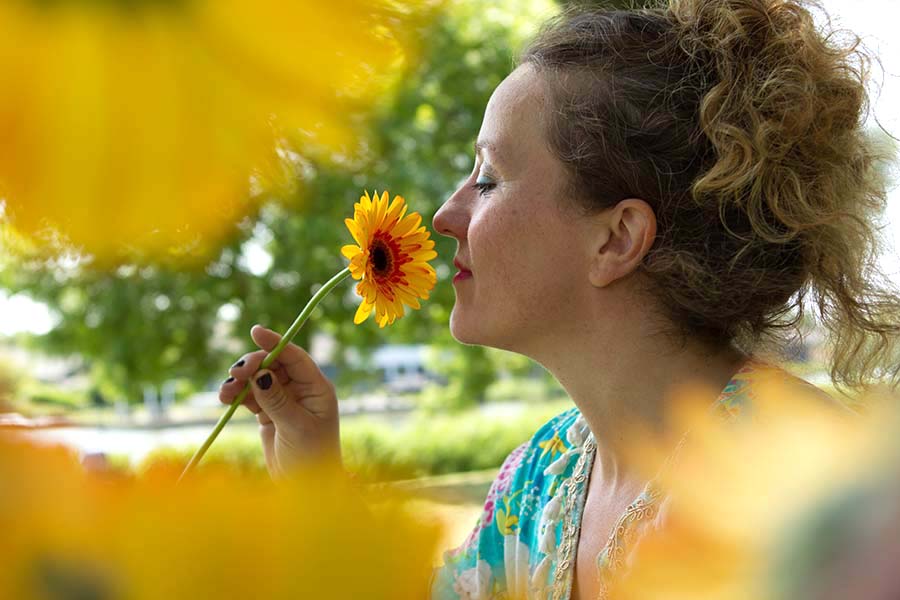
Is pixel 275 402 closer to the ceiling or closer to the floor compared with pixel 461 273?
closer to the floor

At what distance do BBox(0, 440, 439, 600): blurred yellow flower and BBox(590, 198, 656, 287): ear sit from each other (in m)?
1.05

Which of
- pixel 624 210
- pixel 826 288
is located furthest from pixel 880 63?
pixel 624 210

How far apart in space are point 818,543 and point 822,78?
116cm

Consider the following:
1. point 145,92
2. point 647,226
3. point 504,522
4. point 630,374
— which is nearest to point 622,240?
point 647,226

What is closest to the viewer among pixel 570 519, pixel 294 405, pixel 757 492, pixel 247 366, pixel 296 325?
pixel 757 492

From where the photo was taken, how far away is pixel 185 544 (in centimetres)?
14

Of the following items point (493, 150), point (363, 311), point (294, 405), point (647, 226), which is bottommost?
point (294, 405)

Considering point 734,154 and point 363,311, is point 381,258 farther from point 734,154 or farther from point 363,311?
point 734,154

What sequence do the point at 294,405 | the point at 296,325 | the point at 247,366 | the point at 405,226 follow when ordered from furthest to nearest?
the point at 294,405, the point at 247,366, the point at 405,226, the point at 296,325

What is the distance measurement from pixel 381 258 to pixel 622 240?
1.25ft

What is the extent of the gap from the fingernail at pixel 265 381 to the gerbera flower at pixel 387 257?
23 centimetres

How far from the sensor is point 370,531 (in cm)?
15

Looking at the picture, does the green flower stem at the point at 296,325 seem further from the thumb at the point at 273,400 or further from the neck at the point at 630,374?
the neck at the point at 630,374

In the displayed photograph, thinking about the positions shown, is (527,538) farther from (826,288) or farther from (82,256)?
(82,256)
